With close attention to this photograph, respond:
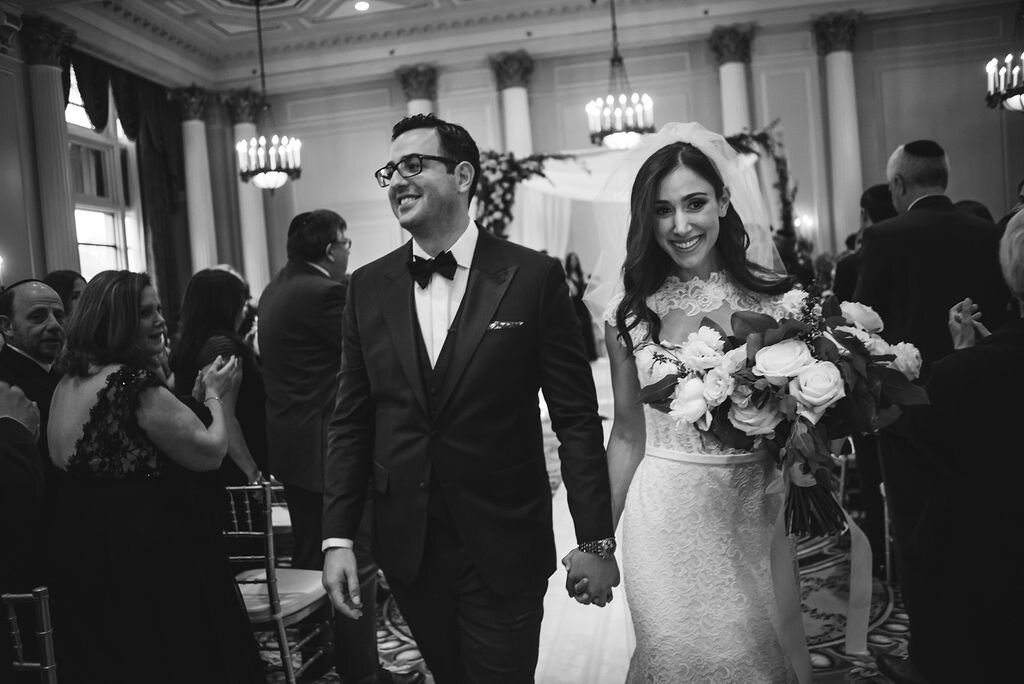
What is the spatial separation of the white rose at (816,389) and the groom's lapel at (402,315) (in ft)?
2.66

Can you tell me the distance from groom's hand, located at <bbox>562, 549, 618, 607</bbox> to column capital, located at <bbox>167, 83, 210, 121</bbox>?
12.1 m

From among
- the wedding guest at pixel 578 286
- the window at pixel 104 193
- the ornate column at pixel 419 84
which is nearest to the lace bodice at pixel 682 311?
the wedding guest at pixel 578 286

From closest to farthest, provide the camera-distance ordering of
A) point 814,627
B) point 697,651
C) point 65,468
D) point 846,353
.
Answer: point 846,353, point 697,651, point 65,468, point 814,627

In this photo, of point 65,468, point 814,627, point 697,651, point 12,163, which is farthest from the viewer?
point 12,163

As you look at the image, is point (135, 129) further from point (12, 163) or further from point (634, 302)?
point (634, 302)

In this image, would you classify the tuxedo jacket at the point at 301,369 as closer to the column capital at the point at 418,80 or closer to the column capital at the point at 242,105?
the column capital at the point at 418,80

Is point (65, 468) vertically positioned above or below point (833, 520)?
above

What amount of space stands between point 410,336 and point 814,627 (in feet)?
8.35

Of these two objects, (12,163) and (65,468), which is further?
(12,163)

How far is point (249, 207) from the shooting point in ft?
42.5

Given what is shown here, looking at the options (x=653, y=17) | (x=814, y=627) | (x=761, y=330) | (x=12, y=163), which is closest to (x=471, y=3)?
(x=653, y=17)

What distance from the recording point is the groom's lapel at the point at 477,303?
1946mm

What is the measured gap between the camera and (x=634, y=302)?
2236mm

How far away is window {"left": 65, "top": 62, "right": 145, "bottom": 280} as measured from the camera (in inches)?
423
